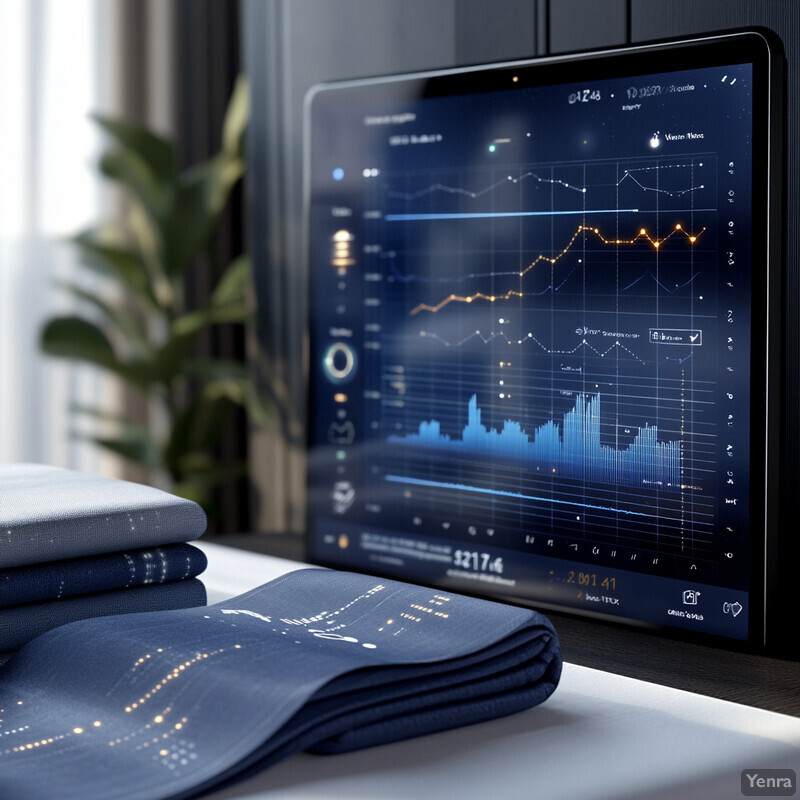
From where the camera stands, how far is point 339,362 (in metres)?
0.97

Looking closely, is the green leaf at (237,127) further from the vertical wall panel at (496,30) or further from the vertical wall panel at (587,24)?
the vertical wall panel at (587,24)

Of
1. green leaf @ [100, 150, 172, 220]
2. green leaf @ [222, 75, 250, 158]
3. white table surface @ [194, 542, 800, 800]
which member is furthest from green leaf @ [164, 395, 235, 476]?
white table surface @ [194, 542, 800, 800]

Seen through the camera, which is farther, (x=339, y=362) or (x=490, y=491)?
(x=339, y=362)

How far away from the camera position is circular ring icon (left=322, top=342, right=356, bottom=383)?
3.15 ft

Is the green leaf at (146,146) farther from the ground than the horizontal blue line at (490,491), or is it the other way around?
the green leaf at (146,146)

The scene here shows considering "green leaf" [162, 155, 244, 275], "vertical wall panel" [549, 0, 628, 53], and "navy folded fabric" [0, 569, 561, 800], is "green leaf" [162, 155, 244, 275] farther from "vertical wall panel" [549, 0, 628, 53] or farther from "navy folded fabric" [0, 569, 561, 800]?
"navy folded fabric" [0, 569, 561, 800]

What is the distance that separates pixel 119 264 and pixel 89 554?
63.8 inches

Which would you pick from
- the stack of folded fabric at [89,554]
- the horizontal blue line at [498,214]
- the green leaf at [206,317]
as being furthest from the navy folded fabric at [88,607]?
the green leaf at [206,317]

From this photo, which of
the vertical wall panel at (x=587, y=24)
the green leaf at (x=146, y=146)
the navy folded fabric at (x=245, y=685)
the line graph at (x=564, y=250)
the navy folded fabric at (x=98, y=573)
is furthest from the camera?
the green leaf at (x=146, y=146)

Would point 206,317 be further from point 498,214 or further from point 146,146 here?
point 498,214

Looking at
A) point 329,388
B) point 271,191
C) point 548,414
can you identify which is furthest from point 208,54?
point 548,414

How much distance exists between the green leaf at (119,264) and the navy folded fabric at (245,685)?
1.67 metres

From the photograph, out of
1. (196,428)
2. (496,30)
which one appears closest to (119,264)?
(196,428)

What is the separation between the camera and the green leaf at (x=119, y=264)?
220 centimetres
